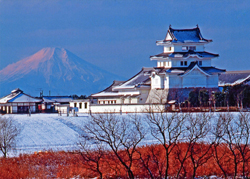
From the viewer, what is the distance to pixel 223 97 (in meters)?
45.6

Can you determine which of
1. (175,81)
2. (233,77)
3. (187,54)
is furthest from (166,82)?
(233,77)

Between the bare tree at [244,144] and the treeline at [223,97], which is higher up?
the treeline at [223,97]

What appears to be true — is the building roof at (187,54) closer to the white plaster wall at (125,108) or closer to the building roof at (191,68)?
the building roof at (191,68)

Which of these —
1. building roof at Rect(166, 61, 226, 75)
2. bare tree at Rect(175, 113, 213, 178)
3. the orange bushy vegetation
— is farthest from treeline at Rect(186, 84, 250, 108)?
the orange bushy vegetation

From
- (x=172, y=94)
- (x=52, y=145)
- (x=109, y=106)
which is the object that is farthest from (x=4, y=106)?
(x=52, y=145)

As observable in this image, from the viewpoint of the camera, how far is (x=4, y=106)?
56625 mm

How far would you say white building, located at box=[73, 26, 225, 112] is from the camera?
164ft

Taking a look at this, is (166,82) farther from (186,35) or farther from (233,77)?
(233,77)

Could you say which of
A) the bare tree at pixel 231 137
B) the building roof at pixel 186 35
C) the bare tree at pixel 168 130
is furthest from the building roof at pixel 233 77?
the bare tree at pixel 231 137

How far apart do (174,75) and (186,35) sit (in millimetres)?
5387

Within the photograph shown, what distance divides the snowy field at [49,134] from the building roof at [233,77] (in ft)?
78.6

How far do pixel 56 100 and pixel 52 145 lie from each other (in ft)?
137

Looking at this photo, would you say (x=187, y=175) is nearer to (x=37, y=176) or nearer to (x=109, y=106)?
(x=37, y=176)

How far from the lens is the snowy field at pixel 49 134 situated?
2910cm
